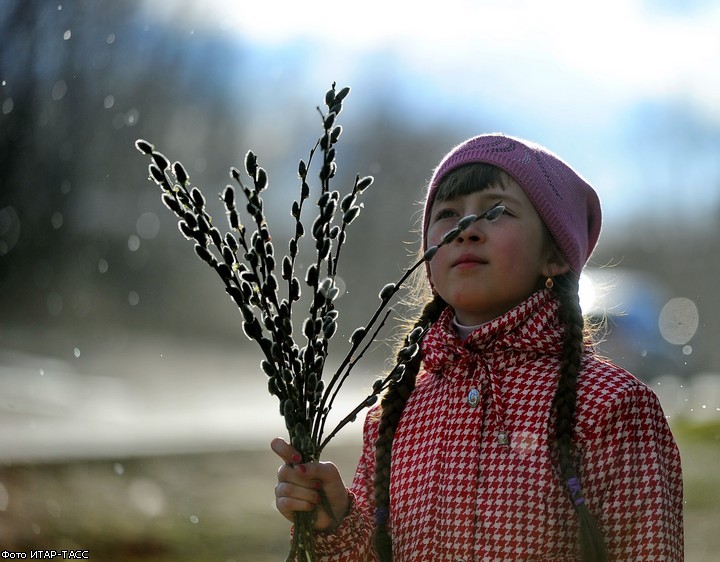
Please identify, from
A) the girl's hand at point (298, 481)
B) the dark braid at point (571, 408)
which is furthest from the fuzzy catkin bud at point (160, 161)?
the dark braid at point (571, 408)

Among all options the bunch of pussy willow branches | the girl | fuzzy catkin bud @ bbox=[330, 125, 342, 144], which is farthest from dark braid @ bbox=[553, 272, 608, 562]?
fuzzy catkin bud @ bbox=[330, 125, 342, 144]

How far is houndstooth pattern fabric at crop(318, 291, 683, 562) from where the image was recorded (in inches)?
73.5

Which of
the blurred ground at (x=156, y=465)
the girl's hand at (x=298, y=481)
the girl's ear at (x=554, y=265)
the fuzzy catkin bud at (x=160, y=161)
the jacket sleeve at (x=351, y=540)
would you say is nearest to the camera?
the fuzzy catkin bud at (x=160, y=161)

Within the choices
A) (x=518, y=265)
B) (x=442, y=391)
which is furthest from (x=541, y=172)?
(x=442, y=391)

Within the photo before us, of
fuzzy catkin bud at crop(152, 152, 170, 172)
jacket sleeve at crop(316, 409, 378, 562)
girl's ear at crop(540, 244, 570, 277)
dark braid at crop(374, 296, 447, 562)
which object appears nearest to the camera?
fuzzy catkin bud at crop(152, 152, 170, 172)

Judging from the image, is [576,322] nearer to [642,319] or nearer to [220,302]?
[642,319]

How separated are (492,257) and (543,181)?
0.74ft

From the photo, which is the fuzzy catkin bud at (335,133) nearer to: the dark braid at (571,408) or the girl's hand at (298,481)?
the girl's hand at (298,481)

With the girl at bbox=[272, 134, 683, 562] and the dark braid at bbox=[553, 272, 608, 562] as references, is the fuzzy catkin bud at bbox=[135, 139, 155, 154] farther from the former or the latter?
the dark braid at bbox=[553, 272, 608, 562]

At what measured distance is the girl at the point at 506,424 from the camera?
1.87m

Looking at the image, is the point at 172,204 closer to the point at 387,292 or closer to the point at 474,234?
the point at 387,292

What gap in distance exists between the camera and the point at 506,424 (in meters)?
1.99

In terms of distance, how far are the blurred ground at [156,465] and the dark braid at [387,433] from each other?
2.67 metres

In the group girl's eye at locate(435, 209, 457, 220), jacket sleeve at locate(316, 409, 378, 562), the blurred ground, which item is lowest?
jacket sleeve at locate(316, 409, 378, 562)
